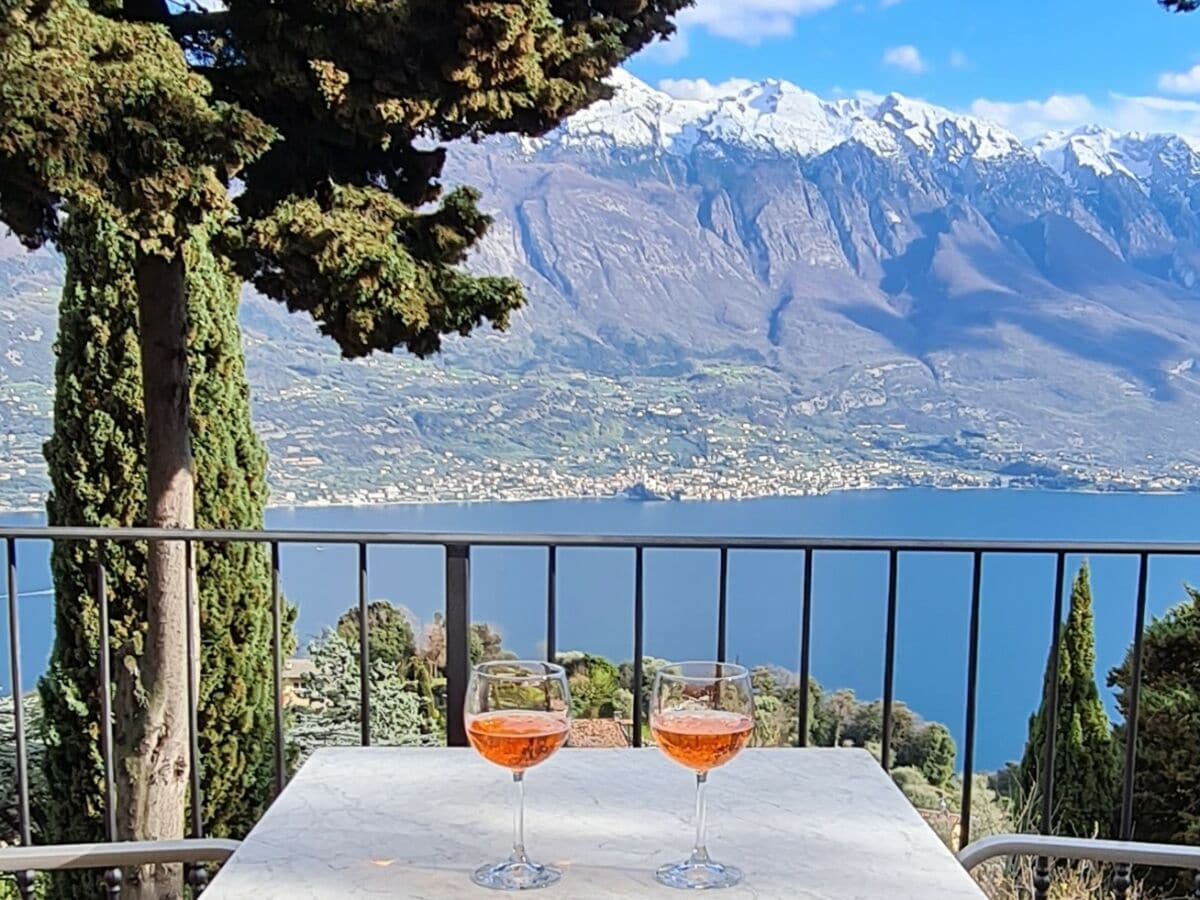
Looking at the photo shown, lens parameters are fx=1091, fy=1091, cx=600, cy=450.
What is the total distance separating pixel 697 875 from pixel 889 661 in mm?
1442

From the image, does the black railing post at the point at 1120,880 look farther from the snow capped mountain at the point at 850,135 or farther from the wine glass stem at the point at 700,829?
the snow capped mountain at the point at 850,135

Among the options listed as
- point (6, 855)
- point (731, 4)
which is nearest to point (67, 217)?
point (6, 855)

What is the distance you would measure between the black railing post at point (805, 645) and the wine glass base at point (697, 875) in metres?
1.28

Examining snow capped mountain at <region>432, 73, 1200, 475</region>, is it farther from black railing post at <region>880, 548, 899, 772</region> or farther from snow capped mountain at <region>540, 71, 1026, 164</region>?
black railing post at <region>880, 548, 899, 772</region>

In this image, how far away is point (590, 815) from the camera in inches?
45.6

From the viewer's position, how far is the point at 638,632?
2357 millimetres

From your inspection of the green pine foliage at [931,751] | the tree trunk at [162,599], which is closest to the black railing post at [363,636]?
the tree trunk at [162,599]

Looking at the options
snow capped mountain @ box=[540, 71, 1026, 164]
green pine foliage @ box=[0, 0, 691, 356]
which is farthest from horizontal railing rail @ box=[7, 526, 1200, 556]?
snow capped mountain @ box=[540, 71, 1026, 164]

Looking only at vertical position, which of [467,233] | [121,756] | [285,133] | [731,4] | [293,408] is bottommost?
[121,756]

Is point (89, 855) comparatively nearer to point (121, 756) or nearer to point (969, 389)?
point (121, 756)

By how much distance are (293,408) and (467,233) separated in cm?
590

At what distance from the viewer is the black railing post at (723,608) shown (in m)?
2.31

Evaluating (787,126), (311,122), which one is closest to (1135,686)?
(311,122)

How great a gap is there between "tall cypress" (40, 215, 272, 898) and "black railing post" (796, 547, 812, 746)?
443 cm
